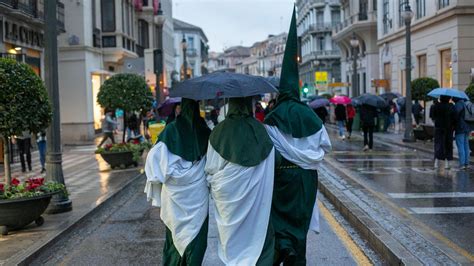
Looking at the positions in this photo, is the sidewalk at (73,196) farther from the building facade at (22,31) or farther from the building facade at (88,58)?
the building facade at (88,58)

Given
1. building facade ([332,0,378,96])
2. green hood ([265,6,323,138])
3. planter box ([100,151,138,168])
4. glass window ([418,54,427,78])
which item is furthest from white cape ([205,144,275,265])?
building facade ([332,0,378,96])

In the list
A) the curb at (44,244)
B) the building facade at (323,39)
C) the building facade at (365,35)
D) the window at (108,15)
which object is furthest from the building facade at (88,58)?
the building facade at (323,39)

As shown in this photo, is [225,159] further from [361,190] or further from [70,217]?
[361,190]

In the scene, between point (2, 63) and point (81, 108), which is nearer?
point (2, 63)

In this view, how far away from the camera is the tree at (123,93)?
58.6ft

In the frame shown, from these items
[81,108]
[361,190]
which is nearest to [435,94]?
[361,190]

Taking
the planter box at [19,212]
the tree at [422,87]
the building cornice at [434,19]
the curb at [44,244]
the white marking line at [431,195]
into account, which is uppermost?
the building cornice at [434,19]

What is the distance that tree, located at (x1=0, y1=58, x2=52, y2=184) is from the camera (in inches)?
Answer: 324

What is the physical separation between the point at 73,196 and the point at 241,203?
280 inches

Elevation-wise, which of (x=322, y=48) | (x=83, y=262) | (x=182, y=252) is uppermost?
(x=322, y=48)

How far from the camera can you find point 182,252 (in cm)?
523

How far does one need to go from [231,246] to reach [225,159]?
0.75m

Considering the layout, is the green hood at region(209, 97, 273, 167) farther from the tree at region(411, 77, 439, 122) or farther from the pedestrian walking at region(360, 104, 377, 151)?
the tree at region(411, 77, 439, 122)

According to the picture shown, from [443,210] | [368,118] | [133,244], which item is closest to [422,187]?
[443,210]
